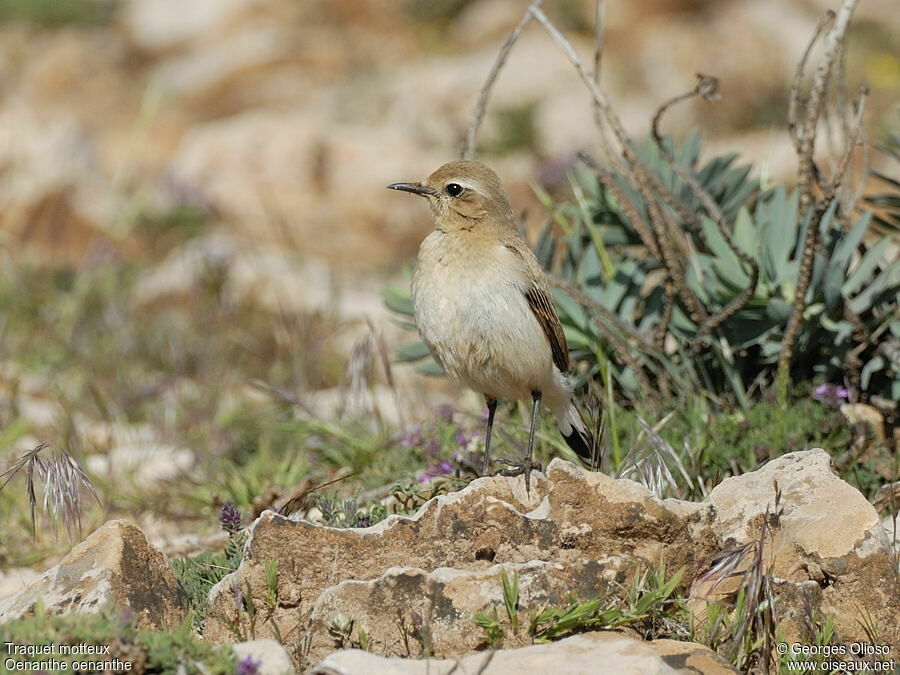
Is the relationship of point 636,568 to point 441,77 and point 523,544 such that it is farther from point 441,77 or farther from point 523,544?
point 441,77

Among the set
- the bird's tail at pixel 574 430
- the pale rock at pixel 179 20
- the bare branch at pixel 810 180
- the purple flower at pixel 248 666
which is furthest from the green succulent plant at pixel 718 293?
the pale rock at pixel 179 20

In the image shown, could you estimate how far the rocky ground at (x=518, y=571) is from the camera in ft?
12.5

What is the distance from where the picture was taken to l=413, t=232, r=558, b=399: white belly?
5.11 m

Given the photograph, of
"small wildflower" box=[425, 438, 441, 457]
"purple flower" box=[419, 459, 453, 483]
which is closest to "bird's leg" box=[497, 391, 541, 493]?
"purple flower" box=[419, 459, 453, 483]

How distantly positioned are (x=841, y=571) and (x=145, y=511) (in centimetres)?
425

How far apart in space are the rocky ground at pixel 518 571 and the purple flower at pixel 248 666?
17cm

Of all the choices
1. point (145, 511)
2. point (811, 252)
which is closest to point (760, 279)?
point (811, 252)

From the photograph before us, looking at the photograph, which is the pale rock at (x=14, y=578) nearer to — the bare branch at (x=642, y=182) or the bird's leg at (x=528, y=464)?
the bird's leg at (x=528, y=464)

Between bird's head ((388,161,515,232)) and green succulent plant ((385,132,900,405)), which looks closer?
bird's head ((388,161,515,232))

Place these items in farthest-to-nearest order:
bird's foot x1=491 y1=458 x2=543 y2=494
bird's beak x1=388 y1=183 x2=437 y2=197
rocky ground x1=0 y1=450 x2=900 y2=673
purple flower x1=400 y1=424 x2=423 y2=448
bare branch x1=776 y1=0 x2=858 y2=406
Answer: purple flower x1=400 y1=424 x2=423 y2=448 → bird's beak x1=388 y1=183 x2=437 y2=197 → bare branch x1=776 y1=0 x2=858 y2=406 → bird's foot x1=491 y1=458 x2=543 y2=494 → rocky ground x1=0 y1=450 x2=900 y2=673

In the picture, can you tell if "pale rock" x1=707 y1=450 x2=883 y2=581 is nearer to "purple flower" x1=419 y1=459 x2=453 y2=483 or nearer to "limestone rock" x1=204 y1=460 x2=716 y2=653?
"limestone rock" x1=204 y1=460 x2=716 y2=653

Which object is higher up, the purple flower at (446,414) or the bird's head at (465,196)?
the bird's head at (465,196)

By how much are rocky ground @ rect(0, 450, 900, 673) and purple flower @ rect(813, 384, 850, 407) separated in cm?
140

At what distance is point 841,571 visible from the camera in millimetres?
4055
